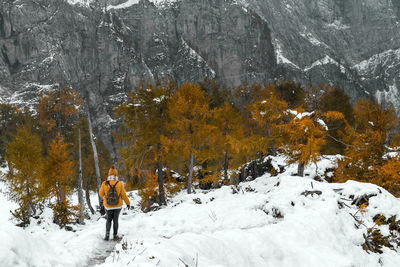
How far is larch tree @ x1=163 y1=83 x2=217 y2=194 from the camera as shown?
1374 cm

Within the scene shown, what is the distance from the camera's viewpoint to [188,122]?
545 inches

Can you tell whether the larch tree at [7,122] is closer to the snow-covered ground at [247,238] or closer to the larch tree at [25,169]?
the larch tree at [25,169]

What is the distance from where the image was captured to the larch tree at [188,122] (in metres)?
13.7

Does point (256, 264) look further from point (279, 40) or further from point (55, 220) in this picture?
point (279, 40)

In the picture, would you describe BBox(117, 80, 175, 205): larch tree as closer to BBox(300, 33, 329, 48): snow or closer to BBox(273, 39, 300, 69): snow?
BBox(273, 39, 300, 69): snow

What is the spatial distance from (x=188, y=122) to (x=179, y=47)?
3773 inches

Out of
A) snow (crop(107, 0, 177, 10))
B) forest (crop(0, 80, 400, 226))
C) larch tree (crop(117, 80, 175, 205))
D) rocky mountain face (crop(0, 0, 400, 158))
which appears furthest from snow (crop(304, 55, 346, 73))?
larch tree (crop(117, 80, 175, 205))

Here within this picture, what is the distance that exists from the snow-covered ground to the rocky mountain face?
256 ft

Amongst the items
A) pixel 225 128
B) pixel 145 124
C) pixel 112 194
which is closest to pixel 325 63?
pixel 225 128

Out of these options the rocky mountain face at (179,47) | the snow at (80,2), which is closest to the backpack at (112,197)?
the rocky mountain face at (179,47)

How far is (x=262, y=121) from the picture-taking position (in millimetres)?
13570

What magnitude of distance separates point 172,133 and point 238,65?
91227 millimetres

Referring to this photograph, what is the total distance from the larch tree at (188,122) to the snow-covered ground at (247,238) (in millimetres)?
5544

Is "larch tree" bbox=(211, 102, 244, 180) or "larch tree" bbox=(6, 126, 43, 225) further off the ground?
"larch tree" bbox=(211, 102, 244, 180)
